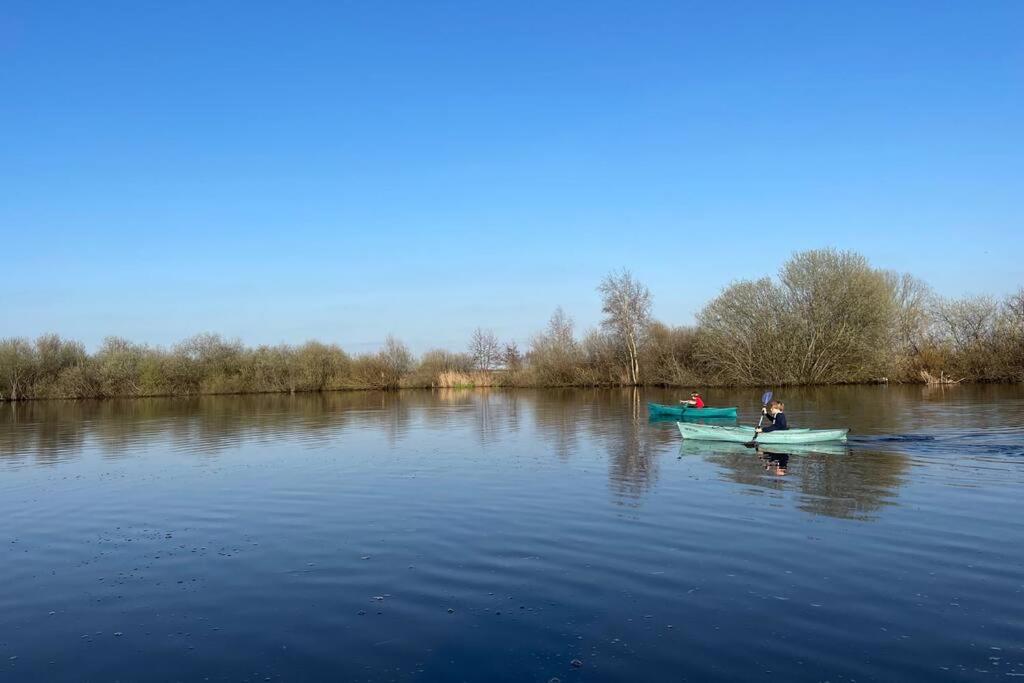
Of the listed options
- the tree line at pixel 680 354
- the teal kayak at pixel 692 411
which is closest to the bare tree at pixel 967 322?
the tree line at pixel 680 354

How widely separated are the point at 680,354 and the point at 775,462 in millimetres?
45533

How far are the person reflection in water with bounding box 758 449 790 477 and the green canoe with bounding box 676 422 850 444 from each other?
54cm

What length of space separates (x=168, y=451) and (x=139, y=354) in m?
57.8

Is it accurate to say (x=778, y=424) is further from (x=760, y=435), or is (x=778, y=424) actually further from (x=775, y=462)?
(x=775, y=462)

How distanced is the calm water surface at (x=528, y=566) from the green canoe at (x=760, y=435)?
23.9 inches

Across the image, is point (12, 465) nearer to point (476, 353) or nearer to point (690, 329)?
point (690, 329)

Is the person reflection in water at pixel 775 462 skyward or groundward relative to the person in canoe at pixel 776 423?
groundward

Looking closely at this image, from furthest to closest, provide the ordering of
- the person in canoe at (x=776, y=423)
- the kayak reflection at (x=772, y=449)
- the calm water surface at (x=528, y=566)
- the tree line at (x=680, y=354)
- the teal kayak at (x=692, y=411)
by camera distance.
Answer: the tree line at (x=680, y=354)
the teal kayak at (x=692, y=411)
the person in canoe at (x=776, y=423)
the kayak reflection at (x=772, y=449)
the calm water surface at (x=528, y=566)

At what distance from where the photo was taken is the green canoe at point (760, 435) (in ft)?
66.7

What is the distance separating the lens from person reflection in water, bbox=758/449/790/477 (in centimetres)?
1698

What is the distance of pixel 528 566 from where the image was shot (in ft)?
31.6

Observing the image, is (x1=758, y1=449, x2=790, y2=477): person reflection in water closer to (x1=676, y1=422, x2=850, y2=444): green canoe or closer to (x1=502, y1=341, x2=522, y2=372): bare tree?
(x1=676, y1=422, x2=850, y2=444): green canoe

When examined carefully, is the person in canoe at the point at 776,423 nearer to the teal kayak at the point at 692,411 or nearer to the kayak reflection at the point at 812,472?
the kayak reflection at the point at 812,472

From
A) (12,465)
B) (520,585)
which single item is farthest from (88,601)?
(12,465)
